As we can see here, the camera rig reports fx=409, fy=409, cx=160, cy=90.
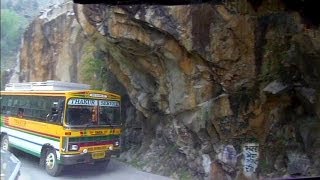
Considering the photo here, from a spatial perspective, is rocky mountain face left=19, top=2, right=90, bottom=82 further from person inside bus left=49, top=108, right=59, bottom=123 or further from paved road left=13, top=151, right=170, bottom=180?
paved road left=13, top=151, right=170, bottom=180

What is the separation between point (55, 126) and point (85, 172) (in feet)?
1.05

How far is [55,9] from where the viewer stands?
2.21 metres

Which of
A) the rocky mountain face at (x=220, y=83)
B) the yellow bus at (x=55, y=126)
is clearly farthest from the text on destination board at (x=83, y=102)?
the rocky mountain face at (x=220, y=83)

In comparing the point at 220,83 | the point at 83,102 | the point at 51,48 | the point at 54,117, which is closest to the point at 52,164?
the point at 54,117

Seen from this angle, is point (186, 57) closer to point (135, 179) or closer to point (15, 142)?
point (135, 179)

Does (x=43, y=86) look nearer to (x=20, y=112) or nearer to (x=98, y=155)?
(x=20, y=112)

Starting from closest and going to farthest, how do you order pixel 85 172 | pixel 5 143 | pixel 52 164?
pixel 5 143, pixel 52 164, pixel 85 172

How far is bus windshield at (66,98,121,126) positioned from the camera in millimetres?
2126

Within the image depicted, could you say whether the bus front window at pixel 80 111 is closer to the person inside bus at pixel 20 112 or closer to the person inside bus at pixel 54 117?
the person inside bus at pixel 54 117

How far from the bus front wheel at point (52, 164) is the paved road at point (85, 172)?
0.03 meters

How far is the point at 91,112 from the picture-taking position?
224 centimetres

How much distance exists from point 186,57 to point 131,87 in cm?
53

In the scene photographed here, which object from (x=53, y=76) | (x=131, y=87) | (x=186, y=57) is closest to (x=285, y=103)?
(x=186, y=57)

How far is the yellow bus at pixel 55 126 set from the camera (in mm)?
2035
